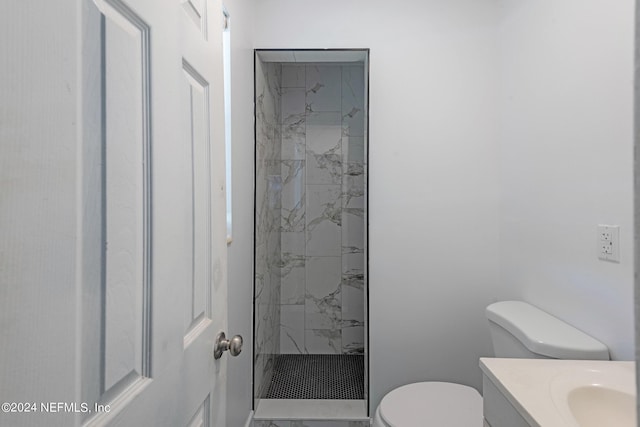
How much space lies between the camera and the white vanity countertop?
2.31 feet

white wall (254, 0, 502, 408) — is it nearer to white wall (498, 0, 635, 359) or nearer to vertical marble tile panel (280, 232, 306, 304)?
white wall (498, 0, 635, 359)

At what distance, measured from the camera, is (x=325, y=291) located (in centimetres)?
285

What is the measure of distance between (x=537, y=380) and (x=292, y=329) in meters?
2.19

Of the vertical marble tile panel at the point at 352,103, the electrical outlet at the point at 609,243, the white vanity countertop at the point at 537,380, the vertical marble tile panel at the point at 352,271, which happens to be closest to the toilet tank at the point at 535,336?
the white vanity countertop at the point at 537,380

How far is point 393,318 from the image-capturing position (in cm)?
189

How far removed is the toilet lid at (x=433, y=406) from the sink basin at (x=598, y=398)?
62cm

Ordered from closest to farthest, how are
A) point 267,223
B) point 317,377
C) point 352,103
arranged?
point 267,223
point 317,377
point 352,103

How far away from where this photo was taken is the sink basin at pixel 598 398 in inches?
31.7

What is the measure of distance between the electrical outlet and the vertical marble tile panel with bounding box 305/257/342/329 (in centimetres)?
186

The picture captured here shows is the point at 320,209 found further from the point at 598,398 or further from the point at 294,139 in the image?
the point at 598,398

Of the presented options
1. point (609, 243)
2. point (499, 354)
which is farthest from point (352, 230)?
point (609, 243)

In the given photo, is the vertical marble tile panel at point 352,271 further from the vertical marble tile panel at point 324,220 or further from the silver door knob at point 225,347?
the silver door knob at point 225,347

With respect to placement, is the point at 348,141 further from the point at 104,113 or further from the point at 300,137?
the point at 104,113

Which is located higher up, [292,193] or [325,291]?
[292,193]
